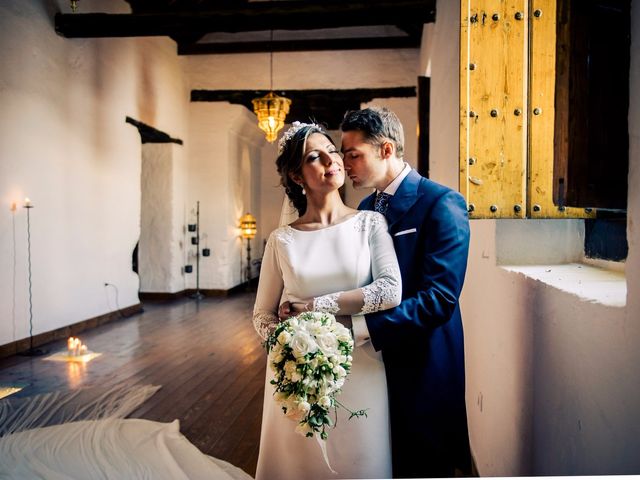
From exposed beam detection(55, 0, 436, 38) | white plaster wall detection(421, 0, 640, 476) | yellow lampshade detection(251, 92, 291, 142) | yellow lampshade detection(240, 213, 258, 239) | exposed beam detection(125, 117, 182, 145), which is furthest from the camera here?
yellow lampshade detection(240, 213, 258, 239)

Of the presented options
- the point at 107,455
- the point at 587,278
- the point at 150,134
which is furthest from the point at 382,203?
the point at 150,134

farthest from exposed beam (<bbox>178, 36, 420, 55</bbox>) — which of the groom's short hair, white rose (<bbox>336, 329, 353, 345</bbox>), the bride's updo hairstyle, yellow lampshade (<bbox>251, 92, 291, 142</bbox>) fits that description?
white rose (<bbox>336, 329, 353, 345</bbox>)

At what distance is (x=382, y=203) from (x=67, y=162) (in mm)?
5516

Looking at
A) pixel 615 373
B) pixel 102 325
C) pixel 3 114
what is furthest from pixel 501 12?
pixel 102 325

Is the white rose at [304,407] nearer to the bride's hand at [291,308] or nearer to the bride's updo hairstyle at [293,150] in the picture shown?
the bride's hand at [291,308]

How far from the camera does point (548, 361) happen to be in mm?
1577

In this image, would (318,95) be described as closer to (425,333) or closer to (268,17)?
(268,17)

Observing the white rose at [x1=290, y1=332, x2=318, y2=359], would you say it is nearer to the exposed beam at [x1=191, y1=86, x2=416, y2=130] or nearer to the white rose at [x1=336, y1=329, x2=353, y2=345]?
the white rose at [x1=336, y1=329, x2=353, y2=345]

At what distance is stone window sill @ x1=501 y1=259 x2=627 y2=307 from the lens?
1265 mm

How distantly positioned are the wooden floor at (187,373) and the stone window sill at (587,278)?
1948mm

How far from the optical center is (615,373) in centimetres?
110

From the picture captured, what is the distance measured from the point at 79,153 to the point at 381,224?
19.3ft

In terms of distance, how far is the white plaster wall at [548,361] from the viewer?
1.04 m

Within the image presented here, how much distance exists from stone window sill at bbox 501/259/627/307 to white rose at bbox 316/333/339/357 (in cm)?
67
